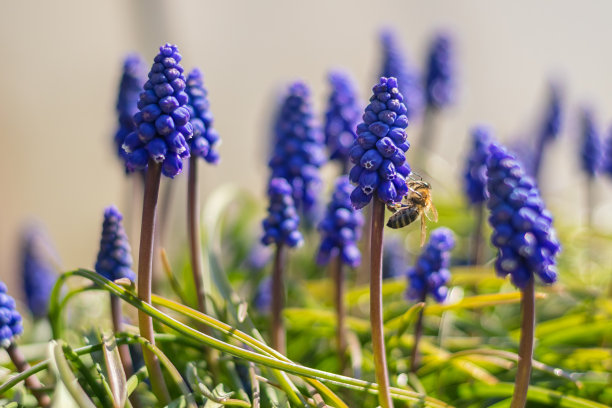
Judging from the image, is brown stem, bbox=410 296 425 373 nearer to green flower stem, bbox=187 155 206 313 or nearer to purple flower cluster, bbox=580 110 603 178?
green flower stem, bbox=187 155 206 313

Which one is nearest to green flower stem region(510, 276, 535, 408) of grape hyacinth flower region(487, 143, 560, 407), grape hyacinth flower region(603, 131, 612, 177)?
grape hyacinth flower region(487, 143, 560, 407)

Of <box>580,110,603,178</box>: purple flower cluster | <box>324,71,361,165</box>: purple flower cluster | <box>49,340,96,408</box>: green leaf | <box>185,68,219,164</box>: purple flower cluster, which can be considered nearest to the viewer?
<box>49,340,96,408</box>: green leaf

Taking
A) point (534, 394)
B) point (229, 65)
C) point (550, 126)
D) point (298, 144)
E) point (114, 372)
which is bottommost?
point (534, 394)

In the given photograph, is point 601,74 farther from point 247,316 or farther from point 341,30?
point 247,316

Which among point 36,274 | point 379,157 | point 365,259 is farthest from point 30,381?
point 36,274

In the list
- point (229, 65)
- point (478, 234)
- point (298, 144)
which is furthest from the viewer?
point (229, 65)

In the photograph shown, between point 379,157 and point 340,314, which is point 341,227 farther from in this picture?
point 379,157
